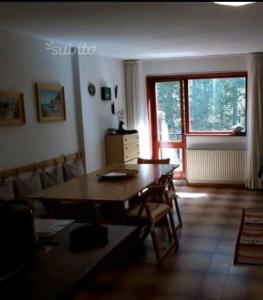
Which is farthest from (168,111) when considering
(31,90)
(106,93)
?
(31,90)

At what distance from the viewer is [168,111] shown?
→ 23.4ft

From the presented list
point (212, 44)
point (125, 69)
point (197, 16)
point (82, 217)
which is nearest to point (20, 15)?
point (197, 16)

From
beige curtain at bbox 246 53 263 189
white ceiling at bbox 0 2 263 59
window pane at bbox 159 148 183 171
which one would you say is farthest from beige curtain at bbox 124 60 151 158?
beige curtain at bbox 246 53 263 189

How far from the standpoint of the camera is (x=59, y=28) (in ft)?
12.6

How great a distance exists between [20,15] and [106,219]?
2099 mm

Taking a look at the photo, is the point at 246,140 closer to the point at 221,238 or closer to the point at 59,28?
the point at 221,238

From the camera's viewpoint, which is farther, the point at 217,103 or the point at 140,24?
the point at 217,103

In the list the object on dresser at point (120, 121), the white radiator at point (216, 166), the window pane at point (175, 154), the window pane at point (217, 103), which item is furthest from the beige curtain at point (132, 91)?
the white radiator at point (216, 166)

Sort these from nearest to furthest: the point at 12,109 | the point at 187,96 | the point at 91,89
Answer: the point at 12,109, the point at 91,89, the point at 187,96

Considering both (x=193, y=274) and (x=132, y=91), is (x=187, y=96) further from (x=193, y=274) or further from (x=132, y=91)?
Result: (x=193, y=274)

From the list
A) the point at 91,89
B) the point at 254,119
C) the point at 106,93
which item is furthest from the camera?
the point at 254,119

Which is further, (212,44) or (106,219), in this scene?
(212,44)

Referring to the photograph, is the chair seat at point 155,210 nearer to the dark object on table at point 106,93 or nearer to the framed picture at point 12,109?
the framed picture at point 12,109

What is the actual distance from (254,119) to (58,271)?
18.2ft
